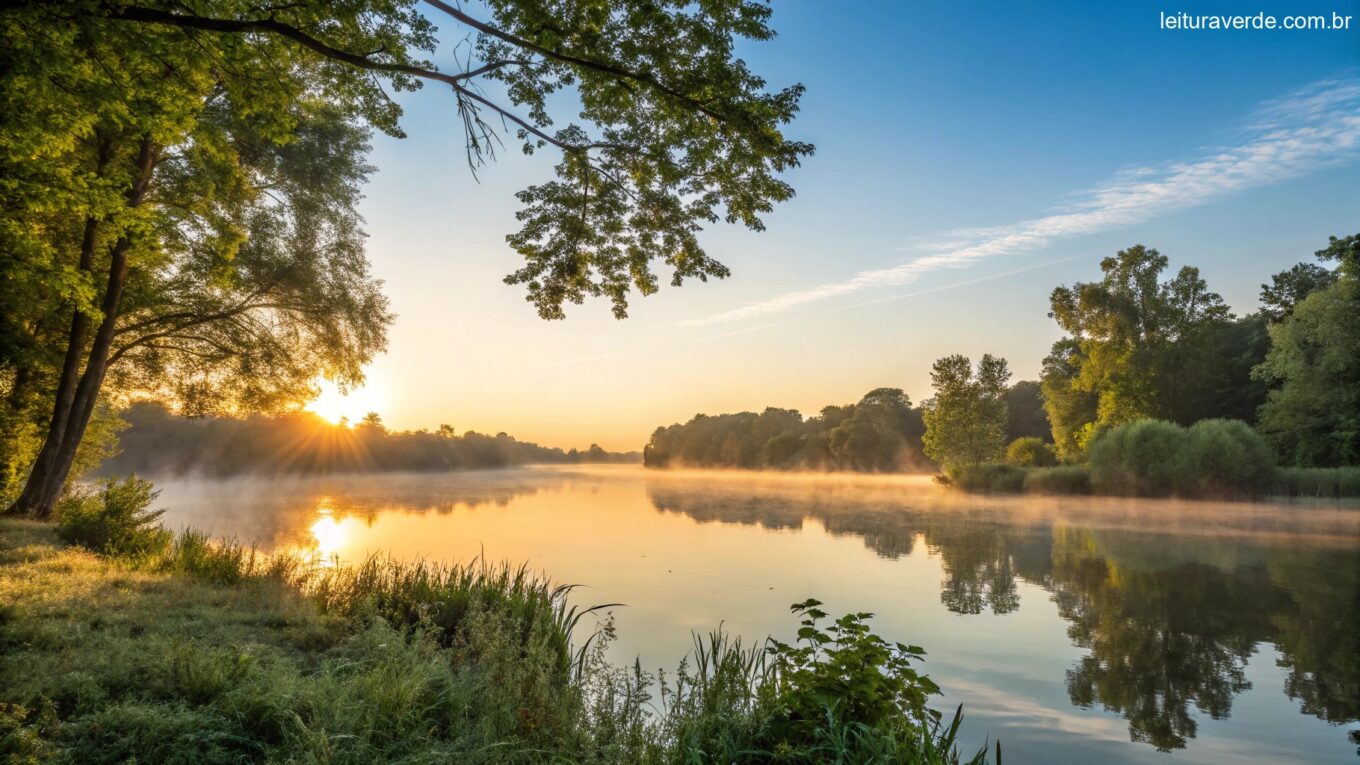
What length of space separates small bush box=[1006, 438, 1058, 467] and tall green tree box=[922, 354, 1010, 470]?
1.93 meters

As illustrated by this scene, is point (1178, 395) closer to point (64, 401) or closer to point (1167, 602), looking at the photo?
point (1167, 602)

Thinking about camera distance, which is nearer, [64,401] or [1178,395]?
[64,401]

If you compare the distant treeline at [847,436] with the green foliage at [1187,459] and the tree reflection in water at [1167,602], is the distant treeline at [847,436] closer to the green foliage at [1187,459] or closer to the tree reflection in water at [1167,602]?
the green foliage at [1187,459]

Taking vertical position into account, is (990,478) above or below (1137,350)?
below

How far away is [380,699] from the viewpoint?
4.43 meters

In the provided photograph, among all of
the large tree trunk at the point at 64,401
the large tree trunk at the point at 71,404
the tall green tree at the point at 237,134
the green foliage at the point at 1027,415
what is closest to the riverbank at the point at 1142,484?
the tall green tree at the point at 237,134

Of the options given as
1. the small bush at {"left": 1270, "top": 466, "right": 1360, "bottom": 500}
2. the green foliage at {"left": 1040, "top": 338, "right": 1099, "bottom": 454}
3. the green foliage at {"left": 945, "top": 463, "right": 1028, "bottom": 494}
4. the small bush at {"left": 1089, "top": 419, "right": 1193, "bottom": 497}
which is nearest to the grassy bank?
the small bush at {"left": 1089, "top": 419, "right": 1193, "bottom": 497}

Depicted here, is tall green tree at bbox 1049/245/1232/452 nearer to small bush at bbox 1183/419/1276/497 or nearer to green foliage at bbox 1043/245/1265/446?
green foliage at bbox 1043/245/1265/446

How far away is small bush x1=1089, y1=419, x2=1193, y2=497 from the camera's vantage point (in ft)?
99.1

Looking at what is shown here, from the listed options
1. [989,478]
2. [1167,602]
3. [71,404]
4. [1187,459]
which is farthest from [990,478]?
[71,404]

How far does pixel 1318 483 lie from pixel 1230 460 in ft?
10.7

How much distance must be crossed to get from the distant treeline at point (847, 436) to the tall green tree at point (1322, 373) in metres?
39.9

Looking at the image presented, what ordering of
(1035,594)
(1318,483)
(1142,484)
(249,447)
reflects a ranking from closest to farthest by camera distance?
(1035,594) → (1318,483) → (1142,484) → (249,447)

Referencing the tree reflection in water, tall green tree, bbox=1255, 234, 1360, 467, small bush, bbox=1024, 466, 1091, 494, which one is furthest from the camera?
small bush, bbox=1024, 466, 1091, 494
